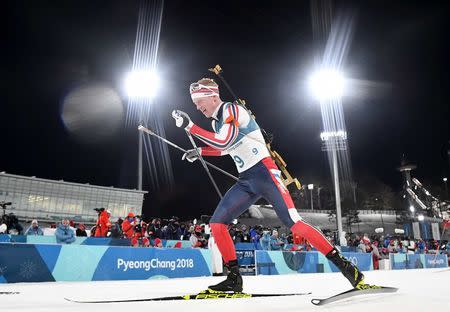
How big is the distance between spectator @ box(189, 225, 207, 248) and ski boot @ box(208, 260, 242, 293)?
30.0ft

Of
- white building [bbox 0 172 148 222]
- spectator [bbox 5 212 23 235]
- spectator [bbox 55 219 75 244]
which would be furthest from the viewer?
white building [bbox 0 172 148 222]

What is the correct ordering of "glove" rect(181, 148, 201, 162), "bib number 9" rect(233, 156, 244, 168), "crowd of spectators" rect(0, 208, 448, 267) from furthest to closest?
"crowd of spectators" rect(0, 208, 448, 267) < "glove" rect(181, 148, 201, 162) < "bib number 9" rect(233, 156, 244, 168)

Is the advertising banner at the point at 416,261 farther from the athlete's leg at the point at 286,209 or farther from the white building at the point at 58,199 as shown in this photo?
the white building at the point at 58,199

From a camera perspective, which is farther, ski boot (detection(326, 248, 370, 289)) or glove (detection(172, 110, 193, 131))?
glove (detection(172, 110, 193, 131))

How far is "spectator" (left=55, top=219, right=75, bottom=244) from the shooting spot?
1088 cm

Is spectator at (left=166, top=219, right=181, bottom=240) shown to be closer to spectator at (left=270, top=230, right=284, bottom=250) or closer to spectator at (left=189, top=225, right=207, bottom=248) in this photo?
spectator at (left=189, top=225, right=207, bottom=248)

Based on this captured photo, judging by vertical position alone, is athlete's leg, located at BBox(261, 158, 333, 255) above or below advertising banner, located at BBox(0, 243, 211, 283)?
above

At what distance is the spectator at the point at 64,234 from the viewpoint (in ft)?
35.7

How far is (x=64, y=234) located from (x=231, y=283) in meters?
8.34

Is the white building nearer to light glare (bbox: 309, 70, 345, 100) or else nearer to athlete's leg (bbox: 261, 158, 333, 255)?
light glare (bbox: 309, 70, 345, 100)

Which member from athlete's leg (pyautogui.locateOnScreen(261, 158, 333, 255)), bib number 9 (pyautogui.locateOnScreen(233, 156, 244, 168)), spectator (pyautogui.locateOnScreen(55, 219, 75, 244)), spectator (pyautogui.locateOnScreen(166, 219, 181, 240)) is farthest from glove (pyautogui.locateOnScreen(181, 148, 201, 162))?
spectator (pyautogui.locateOnScreen(166, 219, 181, 240))

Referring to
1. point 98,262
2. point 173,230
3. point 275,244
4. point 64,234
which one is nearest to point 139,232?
point 173,230

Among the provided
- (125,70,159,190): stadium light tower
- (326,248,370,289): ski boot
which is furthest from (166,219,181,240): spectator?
A: (326,248,370,289): ski boot

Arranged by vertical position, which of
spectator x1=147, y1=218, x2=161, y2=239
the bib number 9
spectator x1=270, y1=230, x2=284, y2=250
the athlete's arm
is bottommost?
spectator x1=270, y1=230, x2=284, y2=250
